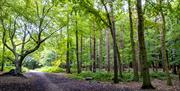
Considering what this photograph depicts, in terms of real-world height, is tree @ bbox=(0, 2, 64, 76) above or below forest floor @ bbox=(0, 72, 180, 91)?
above

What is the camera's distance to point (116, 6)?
25859 millimetres

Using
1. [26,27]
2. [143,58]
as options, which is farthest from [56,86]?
[26,27]

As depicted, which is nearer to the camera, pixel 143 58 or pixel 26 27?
pixel 143 58

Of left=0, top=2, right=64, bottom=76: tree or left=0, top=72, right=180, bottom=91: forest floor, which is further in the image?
left=0, top=2, right=64, bottom=76: tree

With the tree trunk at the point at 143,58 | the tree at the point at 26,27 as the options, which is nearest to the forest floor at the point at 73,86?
the tree trunk at the point at 143,58

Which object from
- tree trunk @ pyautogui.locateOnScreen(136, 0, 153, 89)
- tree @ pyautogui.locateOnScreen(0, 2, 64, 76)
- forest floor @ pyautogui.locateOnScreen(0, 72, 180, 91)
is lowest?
forest floor @ pyautogui.locateOnScreen(0, 72, 180, 91)

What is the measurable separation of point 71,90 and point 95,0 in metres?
12.1

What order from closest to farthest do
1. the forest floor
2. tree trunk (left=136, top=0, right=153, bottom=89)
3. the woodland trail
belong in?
the woodland trail, the forest floor, tree trunk (left=136, top=0, right=153, bottom=89)

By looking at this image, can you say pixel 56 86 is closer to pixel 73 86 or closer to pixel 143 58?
pixel 73 86

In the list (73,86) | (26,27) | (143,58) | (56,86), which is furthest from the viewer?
(26,27)

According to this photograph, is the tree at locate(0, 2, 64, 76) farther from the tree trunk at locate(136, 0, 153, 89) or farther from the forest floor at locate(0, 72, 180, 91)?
the tree trunk at locate(136, 0, 153, 89)

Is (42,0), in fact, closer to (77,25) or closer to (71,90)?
(77,25)

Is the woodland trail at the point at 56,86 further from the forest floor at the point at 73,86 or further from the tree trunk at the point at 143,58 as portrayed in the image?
the tree trunk at the point at 143,58

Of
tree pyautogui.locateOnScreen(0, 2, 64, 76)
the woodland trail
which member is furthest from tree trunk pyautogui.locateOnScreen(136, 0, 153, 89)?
tree pyautogui.locateOnScreen(0, 2, 64, 76)
